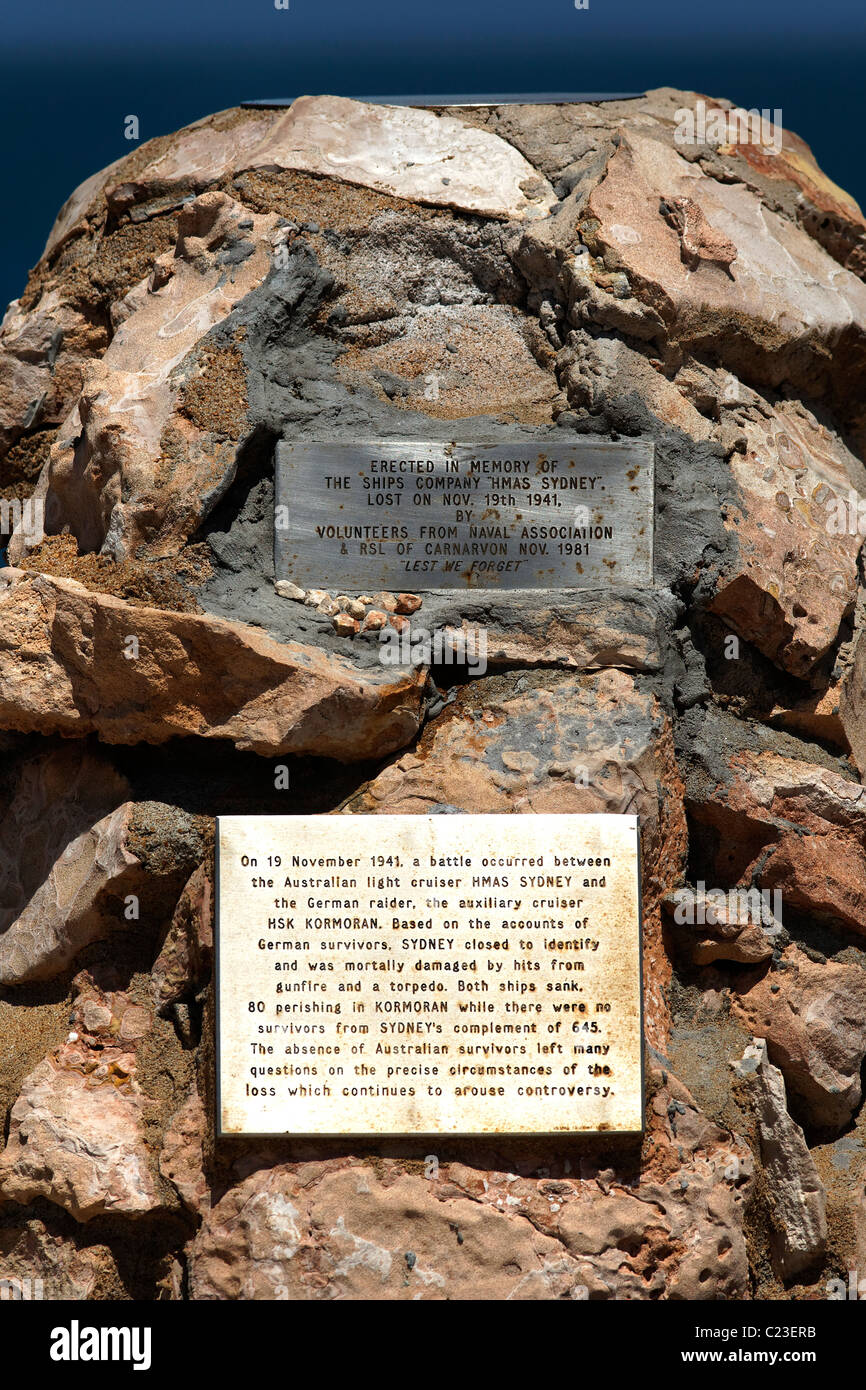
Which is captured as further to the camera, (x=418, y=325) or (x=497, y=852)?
(x=418, y=325)

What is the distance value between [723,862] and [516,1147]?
1.16m

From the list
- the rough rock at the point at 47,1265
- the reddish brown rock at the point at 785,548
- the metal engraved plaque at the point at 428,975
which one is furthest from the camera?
the reddish brown rock at the point at 785,548

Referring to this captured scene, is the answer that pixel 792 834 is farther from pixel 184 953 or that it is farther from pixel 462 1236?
pixel 184 953

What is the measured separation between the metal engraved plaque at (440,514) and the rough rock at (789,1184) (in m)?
1.67

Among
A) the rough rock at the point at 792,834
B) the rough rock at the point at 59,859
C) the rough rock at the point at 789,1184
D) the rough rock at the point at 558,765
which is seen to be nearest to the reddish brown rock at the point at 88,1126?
the rough rock at the point at 59,859

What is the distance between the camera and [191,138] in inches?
200

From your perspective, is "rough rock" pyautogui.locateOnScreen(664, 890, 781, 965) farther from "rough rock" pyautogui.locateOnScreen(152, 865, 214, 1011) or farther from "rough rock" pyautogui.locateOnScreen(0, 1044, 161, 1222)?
"rough rock" pyautogui.locateOnScreen(0, 1044, 161, 1222)

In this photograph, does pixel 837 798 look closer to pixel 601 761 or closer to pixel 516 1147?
pixel 601 761

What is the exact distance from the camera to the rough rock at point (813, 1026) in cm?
409

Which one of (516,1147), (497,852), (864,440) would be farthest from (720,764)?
(864,440)

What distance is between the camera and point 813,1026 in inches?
161

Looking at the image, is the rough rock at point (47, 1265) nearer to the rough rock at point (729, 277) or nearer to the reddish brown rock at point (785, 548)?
the reddish brown rock at point (785, 548)

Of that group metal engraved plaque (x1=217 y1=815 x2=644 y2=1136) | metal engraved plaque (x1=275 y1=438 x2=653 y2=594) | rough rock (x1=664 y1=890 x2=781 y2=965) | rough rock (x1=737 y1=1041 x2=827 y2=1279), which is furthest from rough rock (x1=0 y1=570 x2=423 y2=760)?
rough rock (x1=737 y1=1041 x2=827 y2=1279)

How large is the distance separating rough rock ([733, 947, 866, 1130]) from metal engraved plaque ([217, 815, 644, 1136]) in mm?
567
